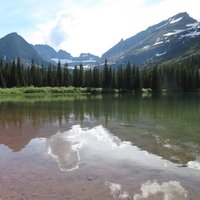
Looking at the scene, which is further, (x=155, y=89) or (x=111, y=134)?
(x=155, y=89)

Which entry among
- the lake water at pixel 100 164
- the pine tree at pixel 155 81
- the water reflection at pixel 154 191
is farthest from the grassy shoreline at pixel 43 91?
the water reflection at pixel 154 191

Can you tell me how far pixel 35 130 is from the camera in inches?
1114

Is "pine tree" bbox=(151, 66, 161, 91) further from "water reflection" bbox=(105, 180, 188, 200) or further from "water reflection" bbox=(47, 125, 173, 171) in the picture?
"water reflection" bbox=(105, 180, 188, 200)

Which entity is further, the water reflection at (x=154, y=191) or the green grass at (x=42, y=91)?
the green grass at (x=42, y=91)

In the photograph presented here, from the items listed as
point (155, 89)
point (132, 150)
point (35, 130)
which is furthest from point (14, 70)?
point (132, 150)

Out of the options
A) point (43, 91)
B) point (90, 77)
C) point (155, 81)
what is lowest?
point (43, 91)

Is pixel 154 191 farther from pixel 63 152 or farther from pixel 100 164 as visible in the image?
pixel 63 152

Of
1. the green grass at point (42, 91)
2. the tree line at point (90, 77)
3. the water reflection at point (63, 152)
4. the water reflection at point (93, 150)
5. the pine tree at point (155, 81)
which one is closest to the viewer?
the water reflection at point (63, 152)

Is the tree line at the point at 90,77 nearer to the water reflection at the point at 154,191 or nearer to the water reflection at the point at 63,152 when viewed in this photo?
the water reflection at the point at 63,152

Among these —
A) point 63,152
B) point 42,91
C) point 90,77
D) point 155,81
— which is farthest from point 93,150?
point 155,81

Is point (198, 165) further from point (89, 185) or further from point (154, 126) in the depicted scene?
point (154, 126)

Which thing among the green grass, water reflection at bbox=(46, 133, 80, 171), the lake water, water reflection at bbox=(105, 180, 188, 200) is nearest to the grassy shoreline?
Answer: the green grass

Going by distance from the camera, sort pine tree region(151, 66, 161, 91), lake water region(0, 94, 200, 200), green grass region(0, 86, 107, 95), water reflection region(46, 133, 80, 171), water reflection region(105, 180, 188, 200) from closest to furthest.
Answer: water reflection region(105, 180, 188, 200)
lake water region(0, 94, 200, 200)
water reflection region(46, 133, 80, 171)
green grass region(0, 86, 107, 95)
pine tree region(151, 66, 161, 91)

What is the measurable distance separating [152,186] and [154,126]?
59.2 feet
